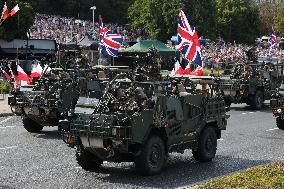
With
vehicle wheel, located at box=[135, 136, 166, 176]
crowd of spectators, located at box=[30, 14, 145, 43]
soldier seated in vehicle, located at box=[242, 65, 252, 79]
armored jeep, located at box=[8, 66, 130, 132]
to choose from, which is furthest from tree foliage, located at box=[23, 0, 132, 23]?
vehicle wheel, located at box=[135, 136, 166, 176]

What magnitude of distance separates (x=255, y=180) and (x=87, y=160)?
12.9 feet

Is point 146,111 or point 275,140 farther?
point 275,140

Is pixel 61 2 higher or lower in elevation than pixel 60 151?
higher

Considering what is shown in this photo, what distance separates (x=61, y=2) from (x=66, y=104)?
60.7m

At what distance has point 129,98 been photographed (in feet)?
41.5

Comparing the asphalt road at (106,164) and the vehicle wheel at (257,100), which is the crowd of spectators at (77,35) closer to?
the vehicle wheel at (257,100)

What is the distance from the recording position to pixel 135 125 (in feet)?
39.8

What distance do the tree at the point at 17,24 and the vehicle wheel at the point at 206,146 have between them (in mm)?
27710

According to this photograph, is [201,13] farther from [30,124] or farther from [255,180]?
[255,180]

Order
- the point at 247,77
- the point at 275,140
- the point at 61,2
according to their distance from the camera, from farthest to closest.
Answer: the point at 61,2, the point at 247,77, the point at 275,140

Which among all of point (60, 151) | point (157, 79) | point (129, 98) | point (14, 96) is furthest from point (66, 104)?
point (129, 98)

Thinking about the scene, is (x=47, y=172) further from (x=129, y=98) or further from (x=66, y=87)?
(x=66, y=87)

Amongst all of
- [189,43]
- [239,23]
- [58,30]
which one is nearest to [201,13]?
[239,23]

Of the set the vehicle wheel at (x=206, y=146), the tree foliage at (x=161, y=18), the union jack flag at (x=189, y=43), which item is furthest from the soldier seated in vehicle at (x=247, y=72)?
the tree foliage at (x=161, y=18)
